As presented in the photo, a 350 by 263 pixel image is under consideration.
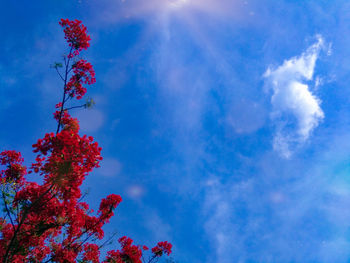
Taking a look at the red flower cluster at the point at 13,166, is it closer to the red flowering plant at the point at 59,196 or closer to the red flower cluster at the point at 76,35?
the red flowering plant at the point at 59,196

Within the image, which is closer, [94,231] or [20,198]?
[20,198]

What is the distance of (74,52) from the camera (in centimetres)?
984

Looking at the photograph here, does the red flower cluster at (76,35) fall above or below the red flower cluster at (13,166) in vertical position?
above

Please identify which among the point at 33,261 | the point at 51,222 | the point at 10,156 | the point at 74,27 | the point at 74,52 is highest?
the point at 74,27

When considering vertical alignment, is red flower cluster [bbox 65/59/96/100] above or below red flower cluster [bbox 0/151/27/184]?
above

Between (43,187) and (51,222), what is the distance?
137 cm

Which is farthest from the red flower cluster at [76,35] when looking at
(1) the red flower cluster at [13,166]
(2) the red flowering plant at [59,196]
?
(1) the red flower cluster at [13,166]

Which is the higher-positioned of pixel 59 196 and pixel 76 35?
pixel 76 35

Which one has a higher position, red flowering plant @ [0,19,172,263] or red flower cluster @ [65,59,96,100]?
red flower cluster @ [65,59,96,100]

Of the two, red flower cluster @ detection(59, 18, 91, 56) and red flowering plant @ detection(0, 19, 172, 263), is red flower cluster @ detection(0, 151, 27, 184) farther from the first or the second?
red flower cluster @ detection(59, 18, 91, 56)

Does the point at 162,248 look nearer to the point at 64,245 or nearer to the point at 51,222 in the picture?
the point at 64,245

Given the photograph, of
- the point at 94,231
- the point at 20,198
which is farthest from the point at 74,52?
the point at 94,231

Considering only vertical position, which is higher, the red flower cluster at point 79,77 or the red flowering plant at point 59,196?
the red flower cluster at point 79,77

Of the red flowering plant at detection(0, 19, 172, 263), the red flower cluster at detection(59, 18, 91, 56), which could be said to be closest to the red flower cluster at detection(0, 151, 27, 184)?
the red flowering plant at detection(0, 19, 172, 263)
